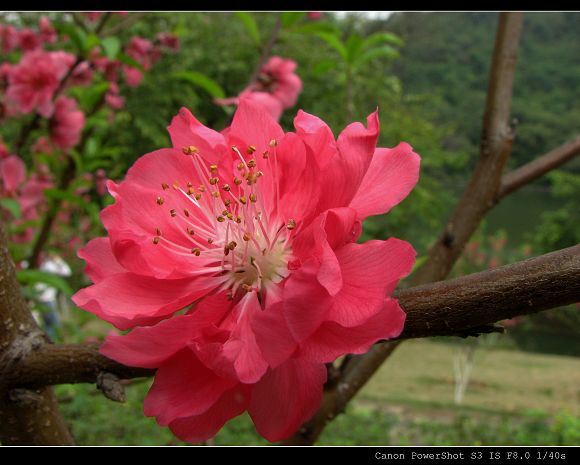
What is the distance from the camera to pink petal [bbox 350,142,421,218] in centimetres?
35

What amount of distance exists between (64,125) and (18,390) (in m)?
1.13

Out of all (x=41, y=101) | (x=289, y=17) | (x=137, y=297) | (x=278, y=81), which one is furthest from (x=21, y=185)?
(x=137, y=297)

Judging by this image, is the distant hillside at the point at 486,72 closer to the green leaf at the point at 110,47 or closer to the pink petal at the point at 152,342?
the green leaf at the point at 110,47

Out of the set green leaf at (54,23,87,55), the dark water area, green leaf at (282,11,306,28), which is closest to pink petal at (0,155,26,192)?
green leaf at (54,23,87,55)

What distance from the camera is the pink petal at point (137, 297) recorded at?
34cm

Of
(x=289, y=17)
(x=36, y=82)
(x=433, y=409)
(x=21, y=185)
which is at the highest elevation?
(x=289, y=17)

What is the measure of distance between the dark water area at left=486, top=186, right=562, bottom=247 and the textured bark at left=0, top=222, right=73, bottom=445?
1122 centimetres

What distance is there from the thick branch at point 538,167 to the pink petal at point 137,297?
1.84 ft

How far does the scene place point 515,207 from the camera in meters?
15.1

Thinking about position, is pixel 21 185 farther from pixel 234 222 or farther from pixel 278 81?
pixel 234 222

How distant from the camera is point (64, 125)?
1.42 metres

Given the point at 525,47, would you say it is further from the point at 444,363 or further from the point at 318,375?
the point at 318,375

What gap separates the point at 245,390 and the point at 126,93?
5.96 meters

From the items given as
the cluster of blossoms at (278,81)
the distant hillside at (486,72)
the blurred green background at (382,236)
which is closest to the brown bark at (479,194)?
the blurred green background at (382,236)
